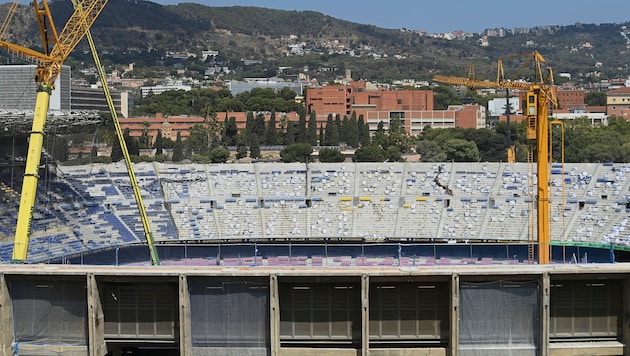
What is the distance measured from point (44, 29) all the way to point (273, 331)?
70.8ft

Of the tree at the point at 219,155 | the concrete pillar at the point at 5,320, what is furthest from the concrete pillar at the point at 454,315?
the tree at the point at 219,155

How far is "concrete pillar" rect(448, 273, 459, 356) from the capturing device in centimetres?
2020

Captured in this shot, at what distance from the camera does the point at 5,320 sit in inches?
830

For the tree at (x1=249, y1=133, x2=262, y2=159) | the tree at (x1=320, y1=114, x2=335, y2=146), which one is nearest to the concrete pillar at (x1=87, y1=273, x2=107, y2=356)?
the tree at (x1=249, y1=133, x2=262, y2=159)

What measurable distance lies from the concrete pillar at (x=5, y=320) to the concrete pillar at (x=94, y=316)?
1868mm

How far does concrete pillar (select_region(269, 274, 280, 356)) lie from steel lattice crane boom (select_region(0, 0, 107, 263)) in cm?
1505

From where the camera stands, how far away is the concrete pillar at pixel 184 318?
20.5m

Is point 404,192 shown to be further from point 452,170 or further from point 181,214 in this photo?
point 181,214

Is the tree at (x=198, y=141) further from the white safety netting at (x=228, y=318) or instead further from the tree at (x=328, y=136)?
the white safety netting at (x=228, y=318)

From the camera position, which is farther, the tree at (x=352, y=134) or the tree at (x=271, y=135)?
the tree at (x=271, y=135)

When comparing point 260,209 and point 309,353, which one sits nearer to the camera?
point 309,353

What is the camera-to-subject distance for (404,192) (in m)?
63.6

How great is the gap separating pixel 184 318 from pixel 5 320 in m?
3.96

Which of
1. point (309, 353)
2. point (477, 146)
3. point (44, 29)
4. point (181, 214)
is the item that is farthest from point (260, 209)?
point (477, 146)
